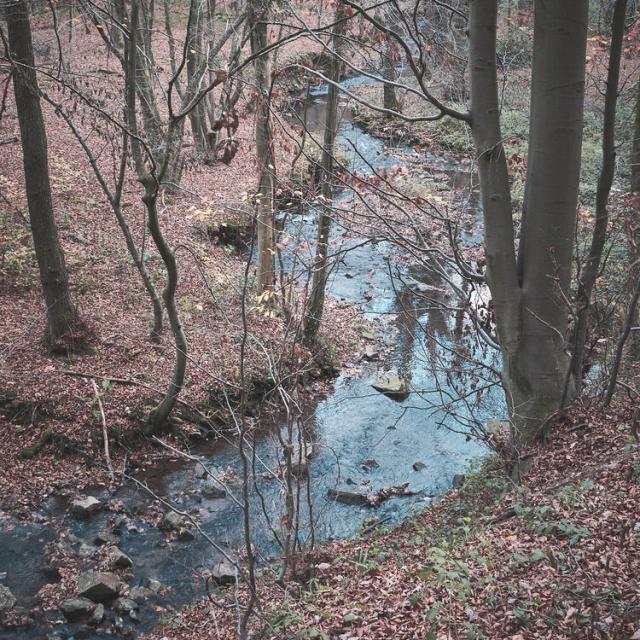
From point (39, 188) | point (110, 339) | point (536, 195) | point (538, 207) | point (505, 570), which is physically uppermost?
point (536, 195)

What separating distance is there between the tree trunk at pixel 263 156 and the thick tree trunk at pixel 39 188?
3.10 meters

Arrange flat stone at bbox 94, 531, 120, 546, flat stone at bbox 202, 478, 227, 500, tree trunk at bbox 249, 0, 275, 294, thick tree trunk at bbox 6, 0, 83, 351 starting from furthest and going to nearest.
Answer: tree trunk at bbox 249, 0, 275, 294, flat stone at bbox 202, 478, 227, 500, thick tree trunk at bbox 6, 0, 83, 351, flat stone at bbox 94, 531, 120, 546

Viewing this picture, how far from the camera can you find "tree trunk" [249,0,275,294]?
9281mm

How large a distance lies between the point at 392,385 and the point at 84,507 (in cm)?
558

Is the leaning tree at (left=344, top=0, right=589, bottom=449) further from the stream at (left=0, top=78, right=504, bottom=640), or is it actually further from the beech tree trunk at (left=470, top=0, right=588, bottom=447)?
the stream at (left=0, top=78, right=504, bottom=640)

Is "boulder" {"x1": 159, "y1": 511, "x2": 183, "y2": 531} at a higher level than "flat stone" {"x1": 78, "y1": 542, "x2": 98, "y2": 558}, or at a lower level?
lower

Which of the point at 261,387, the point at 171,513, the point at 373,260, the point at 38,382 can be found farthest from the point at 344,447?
the point at 373,260

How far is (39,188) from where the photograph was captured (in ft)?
29.2

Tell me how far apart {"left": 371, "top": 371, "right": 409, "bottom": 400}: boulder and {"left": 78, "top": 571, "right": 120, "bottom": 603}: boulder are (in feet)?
18.6

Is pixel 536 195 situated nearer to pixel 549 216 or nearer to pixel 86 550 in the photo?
pixel 549 216

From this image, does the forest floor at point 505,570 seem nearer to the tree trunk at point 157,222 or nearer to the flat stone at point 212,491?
the flat stone at point 212,491

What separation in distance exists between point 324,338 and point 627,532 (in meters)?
8.14

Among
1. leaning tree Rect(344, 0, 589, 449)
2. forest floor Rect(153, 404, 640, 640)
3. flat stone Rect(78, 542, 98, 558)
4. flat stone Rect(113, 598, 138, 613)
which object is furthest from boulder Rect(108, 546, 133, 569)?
leaning tree Rect(344, 0, 589, 449)

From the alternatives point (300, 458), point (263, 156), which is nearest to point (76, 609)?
point (300, 458)
